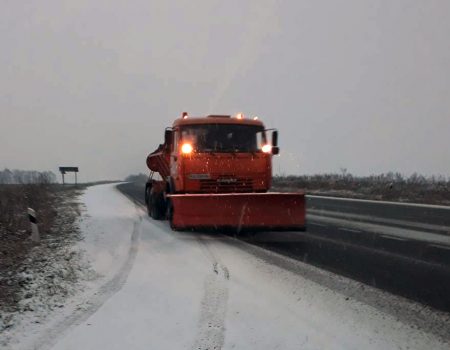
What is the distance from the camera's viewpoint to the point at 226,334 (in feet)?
13.0

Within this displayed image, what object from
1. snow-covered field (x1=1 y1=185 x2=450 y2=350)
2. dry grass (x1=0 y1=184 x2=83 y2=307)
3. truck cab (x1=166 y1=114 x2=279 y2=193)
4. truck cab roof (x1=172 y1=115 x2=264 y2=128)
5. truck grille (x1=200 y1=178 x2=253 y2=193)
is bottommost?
snow-covered field (x1=1 y1=185 x2=450 y2=350)

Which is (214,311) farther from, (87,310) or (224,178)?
(224,178)

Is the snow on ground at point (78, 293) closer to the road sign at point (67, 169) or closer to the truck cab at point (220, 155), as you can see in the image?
the truck cab at point (220, 155)

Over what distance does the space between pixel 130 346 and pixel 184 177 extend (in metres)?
6.57

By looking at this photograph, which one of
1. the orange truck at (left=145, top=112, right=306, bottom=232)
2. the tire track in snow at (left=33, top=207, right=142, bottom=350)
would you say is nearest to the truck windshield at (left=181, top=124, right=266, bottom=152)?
the orange truck at (left=145, top=112, right=306, bottom=232)

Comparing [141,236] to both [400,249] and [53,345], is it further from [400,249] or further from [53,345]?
[53,345]

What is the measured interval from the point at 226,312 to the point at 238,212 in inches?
193

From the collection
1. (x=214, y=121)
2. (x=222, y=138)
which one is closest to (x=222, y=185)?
(x=222, y=138)

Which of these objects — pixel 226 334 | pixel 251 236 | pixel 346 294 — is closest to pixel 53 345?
pixel 226 334

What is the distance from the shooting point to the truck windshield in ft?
34.2

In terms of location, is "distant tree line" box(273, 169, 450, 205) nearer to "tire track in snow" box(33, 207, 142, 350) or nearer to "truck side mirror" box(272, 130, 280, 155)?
"truck side mirror" box(272, 130, 280, 155)

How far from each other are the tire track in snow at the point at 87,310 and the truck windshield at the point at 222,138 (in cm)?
390

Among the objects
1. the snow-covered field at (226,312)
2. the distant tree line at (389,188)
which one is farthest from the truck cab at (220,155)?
the distant tree line at (389,188)

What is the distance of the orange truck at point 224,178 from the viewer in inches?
369
